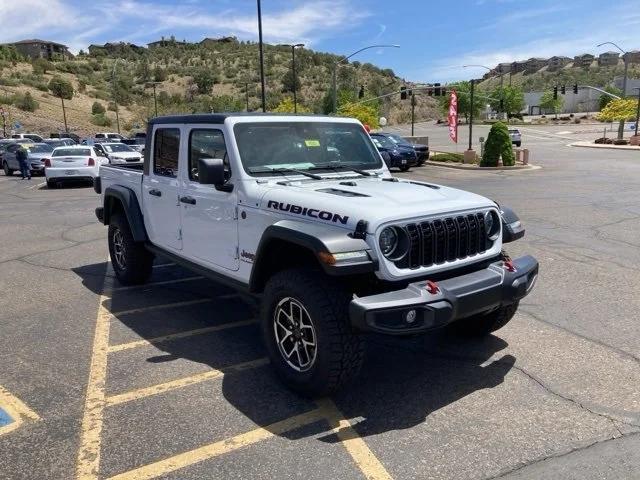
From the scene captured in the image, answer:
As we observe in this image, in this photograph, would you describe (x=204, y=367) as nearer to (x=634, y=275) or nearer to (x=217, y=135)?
(x=217, y=135)

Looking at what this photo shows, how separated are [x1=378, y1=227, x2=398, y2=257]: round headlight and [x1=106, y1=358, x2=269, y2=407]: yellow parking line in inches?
59.4

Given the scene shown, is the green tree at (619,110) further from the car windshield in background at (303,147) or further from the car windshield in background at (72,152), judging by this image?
the car windshield in background at (303,147)

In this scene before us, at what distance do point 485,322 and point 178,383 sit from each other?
8.08 feet

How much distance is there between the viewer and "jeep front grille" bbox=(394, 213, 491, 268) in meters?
3.65

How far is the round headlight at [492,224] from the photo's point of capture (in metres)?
4.18

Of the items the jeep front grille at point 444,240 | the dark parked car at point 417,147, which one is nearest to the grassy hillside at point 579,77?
the dark parked car at point 417,147

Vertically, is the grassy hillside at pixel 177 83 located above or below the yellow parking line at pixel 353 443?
above

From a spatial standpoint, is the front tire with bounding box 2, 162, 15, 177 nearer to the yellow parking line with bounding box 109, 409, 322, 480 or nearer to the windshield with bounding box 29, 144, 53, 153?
the windshield with bounding box 29, 144, 53, 153

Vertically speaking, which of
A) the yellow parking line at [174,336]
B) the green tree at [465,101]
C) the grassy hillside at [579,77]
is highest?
the grassy hillside at [579,77]

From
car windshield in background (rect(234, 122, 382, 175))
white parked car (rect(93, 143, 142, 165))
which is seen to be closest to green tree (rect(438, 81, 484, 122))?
white parked car (rect(93, 143, 142, 165))

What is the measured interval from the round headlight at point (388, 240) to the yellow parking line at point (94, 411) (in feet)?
6.69

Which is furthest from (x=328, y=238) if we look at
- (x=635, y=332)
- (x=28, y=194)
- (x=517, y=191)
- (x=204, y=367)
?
(x=28, y=194)

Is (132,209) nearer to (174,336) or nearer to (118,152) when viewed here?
(174,336)

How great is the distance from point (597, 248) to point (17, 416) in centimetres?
768
